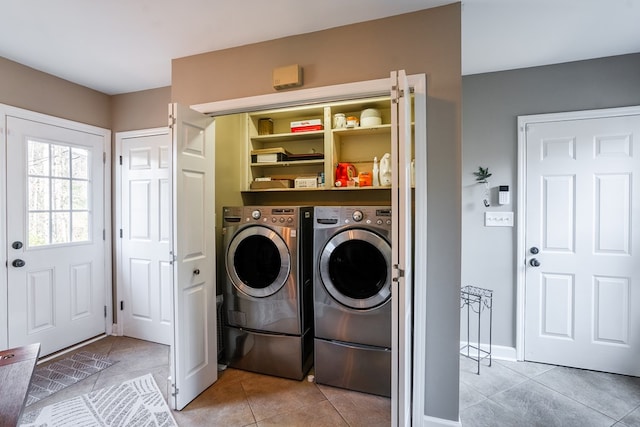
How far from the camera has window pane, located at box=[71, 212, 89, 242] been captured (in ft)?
9.57

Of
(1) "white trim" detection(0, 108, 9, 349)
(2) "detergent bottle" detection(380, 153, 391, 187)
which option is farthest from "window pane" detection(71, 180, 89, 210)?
(2) "detergent bottle" detection(380, 153, 391, 187)

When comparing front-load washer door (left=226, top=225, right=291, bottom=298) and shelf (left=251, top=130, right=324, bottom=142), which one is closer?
front-load washer door (left=226, top=225, right=291, bottom=298)

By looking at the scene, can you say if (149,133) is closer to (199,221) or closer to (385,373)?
(199,221)

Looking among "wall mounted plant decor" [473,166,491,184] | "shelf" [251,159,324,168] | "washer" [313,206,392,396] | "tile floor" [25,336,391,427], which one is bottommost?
"tile floor" [25,336,391,427]

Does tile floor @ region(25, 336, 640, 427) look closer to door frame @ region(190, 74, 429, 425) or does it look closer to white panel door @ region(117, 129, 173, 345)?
door frame @ region(190, 74, 429, 425)

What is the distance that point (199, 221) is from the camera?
218 centimetres

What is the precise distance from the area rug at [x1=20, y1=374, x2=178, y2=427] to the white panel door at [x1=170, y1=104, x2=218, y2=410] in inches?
6.5

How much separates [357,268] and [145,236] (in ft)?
7.18

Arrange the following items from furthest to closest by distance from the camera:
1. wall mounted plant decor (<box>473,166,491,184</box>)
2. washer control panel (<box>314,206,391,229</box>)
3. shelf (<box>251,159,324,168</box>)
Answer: shelf (<box>251,159,324,168</box>), wall mounted plant decor (<box>473,166,491,184</box>), washer control panel (<box>314,206,391,229</box>)

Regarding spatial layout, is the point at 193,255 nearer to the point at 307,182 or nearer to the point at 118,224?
the point at 307,182

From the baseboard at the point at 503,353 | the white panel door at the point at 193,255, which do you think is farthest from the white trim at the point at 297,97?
the baseboard at the point at 503,353

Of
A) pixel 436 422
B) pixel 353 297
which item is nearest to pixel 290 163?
pixel 353 297

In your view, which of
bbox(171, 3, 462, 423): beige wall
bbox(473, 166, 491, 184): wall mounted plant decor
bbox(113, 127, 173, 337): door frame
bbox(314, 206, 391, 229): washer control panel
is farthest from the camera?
bbox(113, 127, 173, 337): door frame

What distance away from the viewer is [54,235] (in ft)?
9.07
